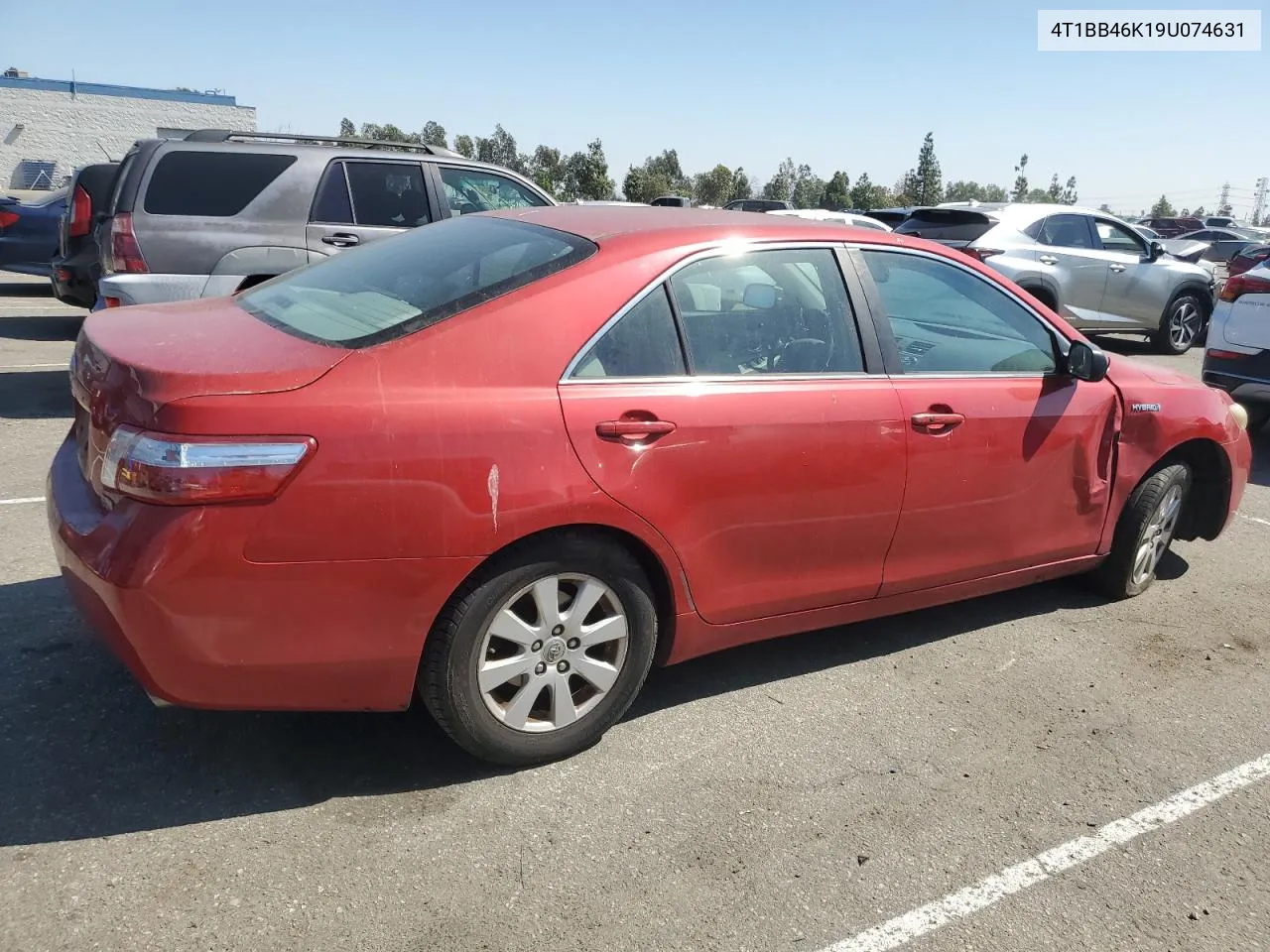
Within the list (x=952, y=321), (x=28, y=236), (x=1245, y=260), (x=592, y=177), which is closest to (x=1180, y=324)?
(x=1245, y=260)

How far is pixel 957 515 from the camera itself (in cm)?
372

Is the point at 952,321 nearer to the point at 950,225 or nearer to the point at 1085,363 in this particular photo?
the point at 1085,363

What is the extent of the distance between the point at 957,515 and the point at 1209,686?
50.2 inches

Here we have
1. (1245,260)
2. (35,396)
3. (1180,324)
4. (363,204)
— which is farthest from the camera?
(1180,324)

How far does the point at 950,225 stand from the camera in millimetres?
11070

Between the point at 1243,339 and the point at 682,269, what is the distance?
6.22 m

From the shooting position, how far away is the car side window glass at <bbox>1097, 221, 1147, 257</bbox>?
457 inches

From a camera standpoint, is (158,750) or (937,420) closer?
(158,750)

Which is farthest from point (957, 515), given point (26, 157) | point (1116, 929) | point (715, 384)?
point (26, 157)

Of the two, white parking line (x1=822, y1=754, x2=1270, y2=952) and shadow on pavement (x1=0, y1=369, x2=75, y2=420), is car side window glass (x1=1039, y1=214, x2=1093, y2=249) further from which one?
shadow on pavement (x1=0, y1=369, x2=75, y2=420)

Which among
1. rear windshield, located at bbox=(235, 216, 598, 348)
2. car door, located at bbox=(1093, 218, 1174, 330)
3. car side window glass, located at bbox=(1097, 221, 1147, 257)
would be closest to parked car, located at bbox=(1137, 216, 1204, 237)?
car door, located at bbox=(1093, 218, 1174, 330)

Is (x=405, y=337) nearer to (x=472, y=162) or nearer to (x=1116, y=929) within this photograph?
(x=1116, y=929)

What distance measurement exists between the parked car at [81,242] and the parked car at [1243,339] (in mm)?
9130

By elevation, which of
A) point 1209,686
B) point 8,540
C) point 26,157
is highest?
point 26,157
